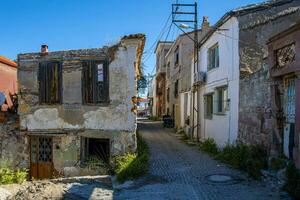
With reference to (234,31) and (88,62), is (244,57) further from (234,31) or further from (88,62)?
(88,62)

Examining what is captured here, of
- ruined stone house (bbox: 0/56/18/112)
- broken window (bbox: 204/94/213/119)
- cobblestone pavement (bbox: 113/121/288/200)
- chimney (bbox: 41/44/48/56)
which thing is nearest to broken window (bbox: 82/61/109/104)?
chimney (bbox: 41/44/48/56)

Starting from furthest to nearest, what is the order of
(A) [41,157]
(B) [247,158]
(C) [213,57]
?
(C) [213,57] → (A) [41,157] → (B) [247,158]

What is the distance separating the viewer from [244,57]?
12.2 metres

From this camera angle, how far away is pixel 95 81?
12.2 m

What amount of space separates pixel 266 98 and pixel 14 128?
947 centimetres

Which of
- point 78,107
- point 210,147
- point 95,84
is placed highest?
point 95,84

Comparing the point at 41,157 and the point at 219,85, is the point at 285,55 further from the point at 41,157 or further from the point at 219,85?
the point at 41,157

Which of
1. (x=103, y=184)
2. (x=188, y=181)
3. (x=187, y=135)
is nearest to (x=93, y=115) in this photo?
(x=103, y=184)

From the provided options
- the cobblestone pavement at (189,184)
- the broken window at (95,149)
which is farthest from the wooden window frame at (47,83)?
the cobblestone pavement at (189,184)

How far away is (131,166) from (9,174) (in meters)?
4.64

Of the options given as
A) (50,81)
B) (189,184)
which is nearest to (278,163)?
(189,184)

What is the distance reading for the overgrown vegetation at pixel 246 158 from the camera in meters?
9.09

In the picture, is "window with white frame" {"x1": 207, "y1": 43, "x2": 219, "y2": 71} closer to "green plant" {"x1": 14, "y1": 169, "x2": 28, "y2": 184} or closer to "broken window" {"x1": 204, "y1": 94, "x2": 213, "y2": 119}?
"broken window" {"x1": 204, "y1": 94, "x2": 213, "y2": 119}

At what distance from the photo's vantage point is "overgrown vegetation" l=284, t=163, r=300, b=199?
272 inches
